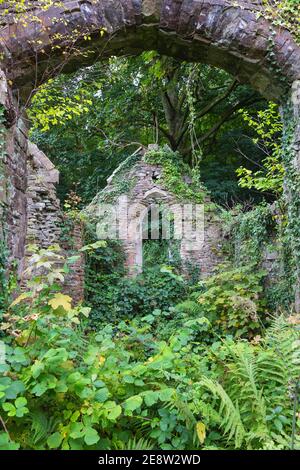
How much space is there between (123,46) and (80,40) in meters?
0.69

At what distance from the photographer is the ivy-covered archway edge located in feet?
14.5

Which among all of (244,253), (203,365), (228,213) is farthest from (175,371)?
(228,213)

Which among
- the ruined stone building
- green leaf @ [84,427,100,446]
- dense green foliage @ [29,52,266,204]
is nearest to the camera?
green leaf @ [84,427,100,446]

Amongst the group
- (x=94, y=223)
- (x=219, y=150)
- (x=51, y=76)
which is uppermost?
(x=219, y=150)

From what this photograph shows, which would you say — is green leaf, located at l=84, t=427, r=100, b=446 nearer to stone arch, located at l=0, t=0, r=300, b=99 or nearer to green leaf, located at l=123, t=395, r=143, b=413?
green leaf, located at l=123, t=395, r=143, b=413

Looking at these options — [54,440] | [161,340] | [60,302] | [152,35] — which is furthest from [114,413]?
[152,35]

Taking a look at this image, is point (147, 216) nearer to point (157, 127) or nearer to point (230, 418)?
point (157, 127)

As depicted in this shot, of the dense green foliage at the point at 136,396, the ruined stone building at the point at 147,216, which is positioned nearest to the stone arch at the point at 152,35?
the dense green foliage at the point at 136,396

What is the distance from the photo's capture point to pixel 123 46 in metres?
5.15

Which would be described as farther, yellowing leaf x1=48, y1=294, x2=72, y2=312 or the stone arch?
the stone arch

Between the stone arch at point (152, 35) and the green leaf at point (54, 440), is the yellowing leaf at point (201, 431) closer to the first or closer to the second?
the green leaf at point (54, 440)

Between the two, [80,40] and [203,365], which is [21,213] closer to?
[80,40]

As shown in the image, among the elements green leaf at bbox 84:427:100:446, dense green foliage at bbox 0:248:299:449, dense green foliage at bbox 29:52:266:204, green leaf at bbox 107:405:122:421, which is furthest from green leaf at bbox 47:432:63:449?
dense green foliage at bbox 29:52:266:204

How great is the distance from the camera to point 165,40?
5176 millimetres
